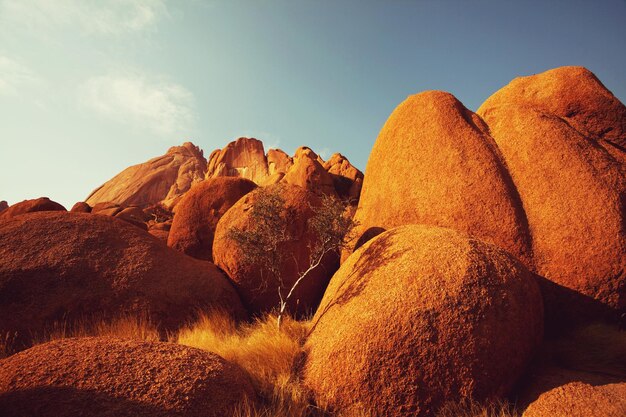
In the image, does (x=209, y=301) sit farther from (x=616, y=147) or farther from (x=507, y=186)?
(x=616, y=147)

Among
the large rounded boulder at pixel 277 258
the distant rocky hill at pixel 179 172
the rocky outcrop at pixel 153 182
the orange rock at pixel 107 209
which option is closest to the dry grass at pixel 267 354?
the large rounded boulder at pixel 277 258

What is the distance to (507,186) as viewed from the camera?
609 centimetres

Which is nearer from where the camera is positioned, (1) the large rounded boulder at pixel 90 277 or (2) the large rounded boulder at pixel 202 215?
(1) the large rounded boulder at pixel 90 277

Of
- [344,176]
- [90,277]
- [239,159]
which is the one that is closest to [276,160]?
[239,159]

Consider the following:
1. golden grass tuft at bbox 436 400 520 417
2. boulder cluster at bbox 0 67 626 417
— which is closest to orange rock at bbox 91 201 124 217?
boulder cluster at bbox 0 67 626 417

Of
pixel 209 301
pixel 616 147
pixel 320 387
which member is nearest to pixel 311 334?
pixel 320 387

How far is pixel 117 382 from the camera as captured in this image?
3182 mm

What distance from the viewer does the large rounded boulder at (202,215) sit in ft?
32.1

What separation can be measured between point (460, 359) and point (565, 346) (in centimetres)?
245

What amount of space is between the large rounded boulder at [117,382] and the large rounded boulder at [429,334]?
1.15 m

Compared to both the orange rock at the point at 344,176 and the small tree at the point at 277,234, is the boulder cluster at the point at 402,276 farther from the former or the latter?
the orange rock at the point at 344,176

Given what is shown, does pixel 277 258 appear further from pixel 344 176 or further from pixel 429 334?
pixel 344 176

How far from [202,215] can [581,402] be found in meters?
9.23

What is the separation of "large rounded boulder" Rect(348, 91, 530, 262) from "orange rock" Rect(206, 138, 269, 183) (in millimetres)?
54307
